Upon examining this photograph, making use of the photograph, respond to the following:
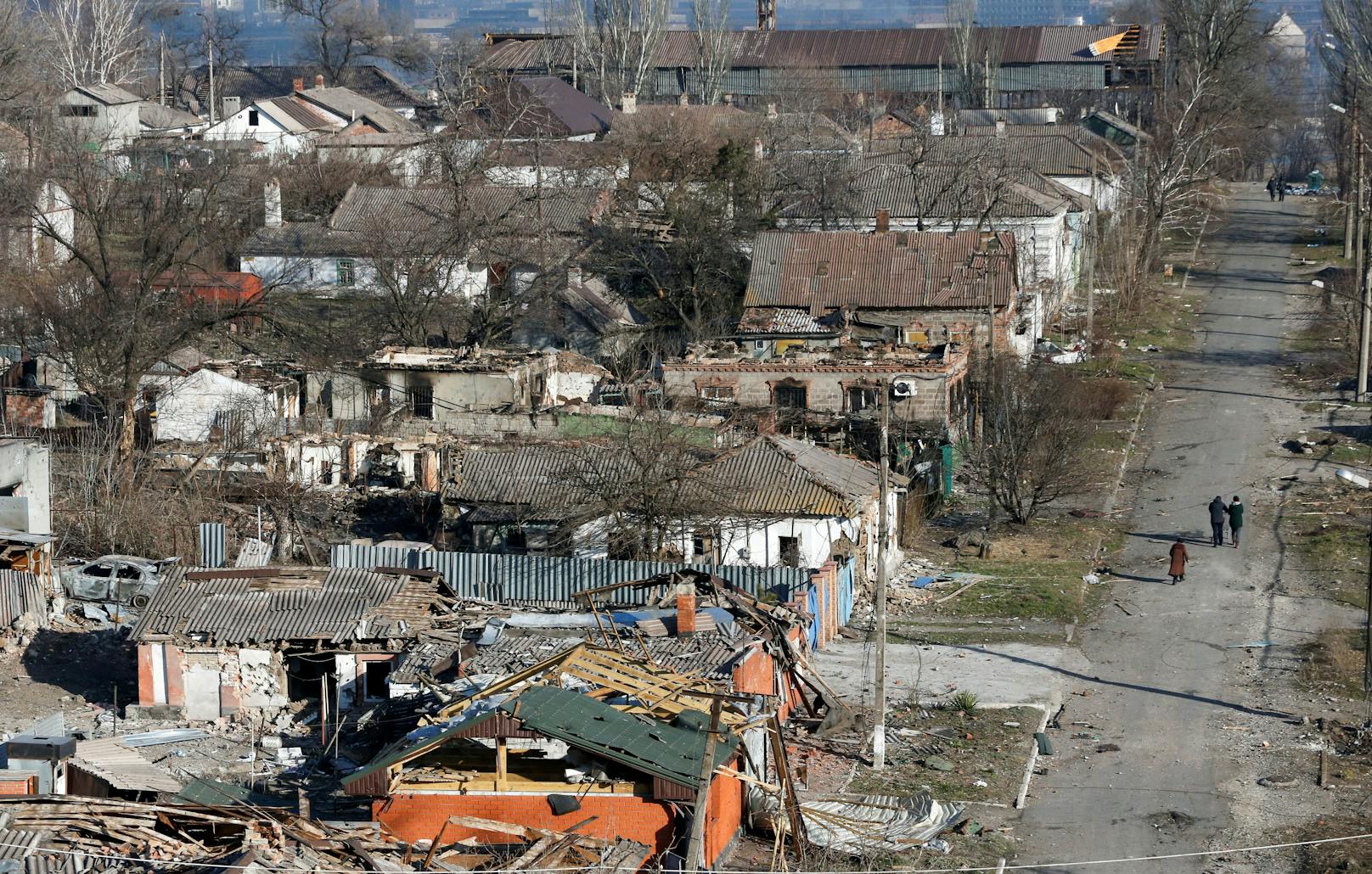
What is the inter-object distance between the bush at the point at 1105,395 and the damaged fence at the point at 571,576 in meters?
12.7

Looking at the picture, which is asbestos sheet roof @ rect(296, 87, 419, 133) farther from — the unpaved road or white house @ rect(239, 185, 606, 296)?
the unpaved road

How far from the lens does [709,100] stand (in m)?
83.6

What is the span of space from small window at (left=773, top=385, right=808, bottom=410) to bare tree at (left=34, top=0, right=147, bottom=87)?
189ft

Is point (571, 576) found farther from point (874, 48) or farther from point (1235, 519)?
point (874, 48)

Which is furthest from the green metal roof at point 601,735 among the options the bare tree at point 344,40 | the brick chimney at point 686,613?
the bare tree at point 344,40

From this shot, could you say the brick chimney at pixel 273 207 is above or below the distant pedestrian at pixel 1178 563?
above

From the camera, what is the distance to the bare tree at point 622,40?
83.9 m

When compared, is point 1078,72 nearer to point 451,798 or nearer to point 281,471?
point 281,471

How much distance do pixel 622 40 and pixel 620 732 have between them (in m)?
70.2

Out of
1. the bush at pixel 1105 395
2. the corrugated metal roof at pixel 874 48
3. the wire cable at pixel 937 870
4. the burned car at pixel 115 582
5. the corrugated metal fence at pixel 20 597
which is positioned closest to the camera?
the wire cable at pixel 937 870

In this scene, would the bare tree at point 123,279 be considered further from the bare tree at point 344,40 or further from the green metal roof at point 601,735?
the bare tree at point 344,40

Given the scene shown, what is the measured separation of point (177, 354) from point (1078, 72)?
57.8 metres

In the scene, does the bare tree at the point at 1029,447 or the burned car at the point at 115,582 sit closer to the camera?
the burned car at the point at 115,582

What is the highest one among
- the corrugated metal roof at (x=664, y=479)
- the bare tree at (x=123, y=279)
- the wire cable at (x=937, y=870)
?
the bare tree at (x=123, y=279)
